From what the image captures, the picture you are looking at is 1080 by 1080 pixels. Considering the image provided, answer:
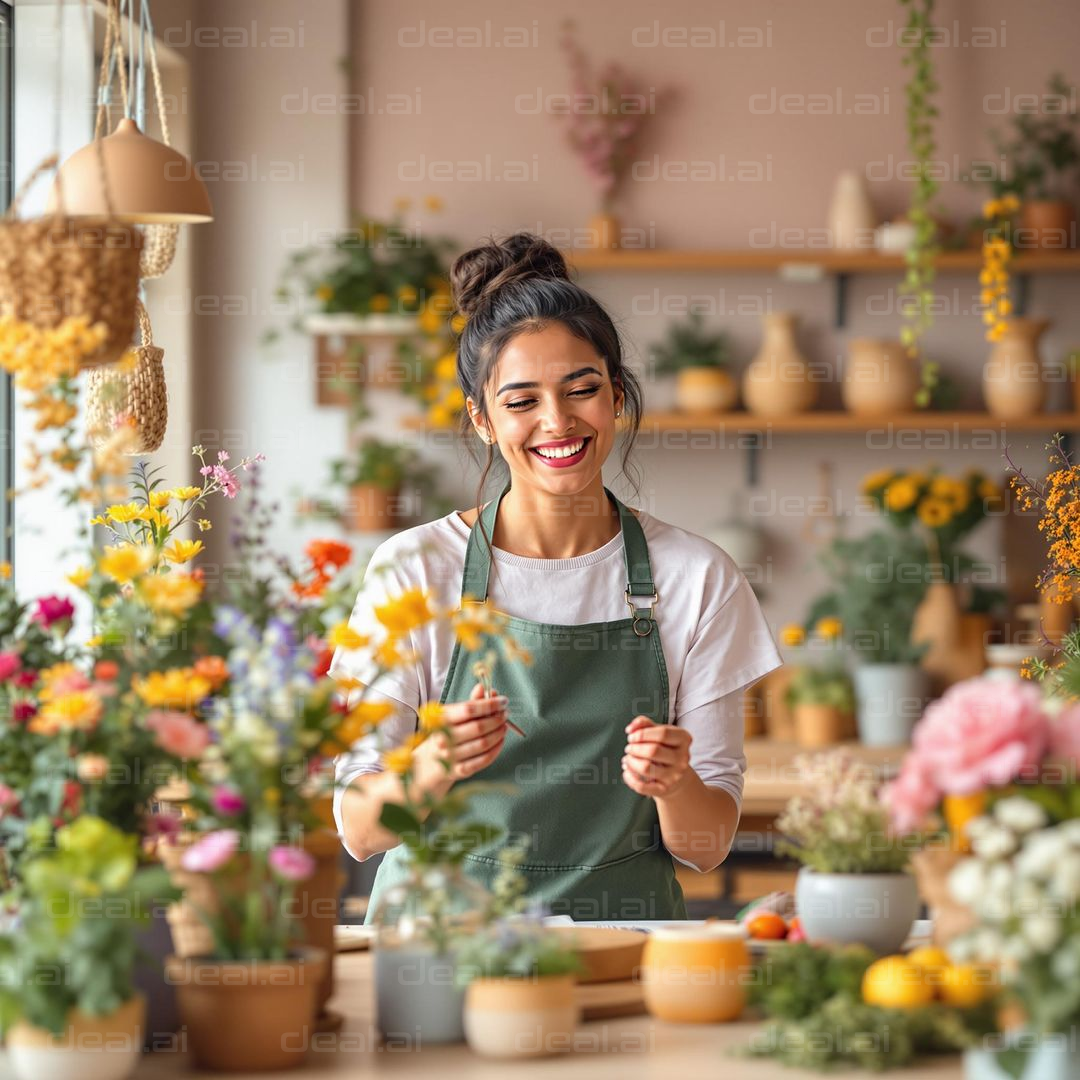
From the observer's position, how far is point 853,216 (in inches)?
160

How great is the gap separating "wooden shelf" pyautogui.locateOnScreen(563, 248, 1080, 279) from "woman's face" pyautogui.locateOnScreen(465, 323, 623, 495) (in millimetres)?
2034

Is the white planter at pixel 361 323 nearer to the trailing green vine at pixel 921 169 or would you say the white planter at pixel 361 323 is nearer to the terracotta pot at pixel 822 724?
the trailing green vine at pixel 921 169

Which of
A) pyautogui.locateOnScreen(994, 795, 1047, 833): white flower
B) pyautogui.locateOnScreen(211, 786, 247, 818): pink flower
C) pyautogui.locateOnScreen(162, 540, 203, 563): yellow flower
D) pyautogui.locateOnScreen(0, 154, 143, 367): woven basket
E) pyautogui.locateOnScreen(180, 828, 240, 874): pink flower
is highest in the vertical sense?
pyautogui.locateOnScreen(0, 154, 143, 367): woven basket

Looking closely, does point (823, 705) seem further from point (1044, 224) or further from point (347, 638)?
point (347, 638)

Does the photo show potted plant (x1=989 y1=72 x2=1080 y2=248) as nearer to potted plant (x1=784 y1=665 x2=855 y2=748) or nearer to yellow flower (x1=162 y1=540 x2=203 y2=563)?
potted plant (x1=784 y1=665 x2=855 y2=748)

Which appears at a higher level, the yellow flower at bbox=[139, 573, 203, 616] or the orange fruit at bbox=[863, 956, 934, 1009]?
the yellow flower at bbox=[139, 573, 203, 616]

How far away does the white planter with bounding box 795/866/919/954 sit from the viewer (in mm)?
1373

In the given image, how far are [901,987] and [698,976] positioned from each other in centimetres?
20

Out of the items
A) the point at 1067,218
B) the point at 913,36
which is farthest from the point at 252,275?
the point at 1067,218

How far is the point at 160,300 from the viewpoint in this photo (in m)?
3.99

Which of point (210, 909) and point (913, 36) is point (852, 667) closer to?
point (913, 36)

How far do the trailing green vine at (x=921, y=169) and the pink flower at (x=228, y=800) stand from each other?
3.01 m

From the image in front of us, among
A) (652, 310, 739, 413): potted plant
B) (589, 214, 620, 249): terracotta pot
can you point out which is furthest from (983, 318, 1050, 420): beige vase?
(589, 214, 620, 249): terracotta pot

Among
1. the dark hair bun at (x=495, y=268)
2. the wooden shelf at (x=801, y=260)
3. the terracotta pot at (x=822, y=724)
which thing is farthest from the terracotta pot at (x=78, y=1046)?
the wooden shelf at (x=801, y=260)
